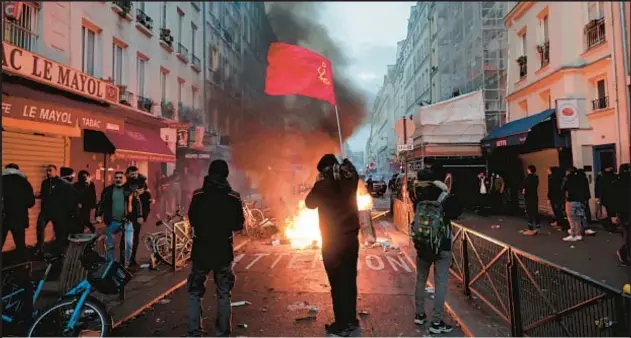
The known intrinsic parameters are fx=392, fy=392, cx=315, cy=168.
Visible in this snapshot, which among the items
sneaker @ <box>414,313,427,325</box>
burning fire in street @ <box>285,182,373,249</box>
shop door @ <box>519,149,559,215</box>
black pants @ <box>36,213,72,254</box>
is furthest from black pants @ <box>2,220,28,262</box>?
shop door @ <box>519,149,559,215</box>

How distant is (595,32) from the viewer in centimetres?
221

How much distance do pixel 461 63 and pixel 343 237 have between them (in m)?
1.91

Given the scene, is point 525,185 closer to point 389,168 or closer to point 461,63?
point 461,63

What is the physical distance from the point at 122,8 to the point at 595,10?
2721mm

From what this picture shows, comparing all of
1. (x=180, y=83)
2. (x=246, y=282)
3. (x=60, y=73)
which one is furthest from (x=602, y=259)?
(x=60, y=73)

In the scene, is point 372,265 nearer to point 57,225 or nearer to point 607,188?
point 607,188

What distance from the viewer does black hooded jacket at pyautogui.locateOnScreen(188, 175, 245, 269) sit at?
305 centimetres

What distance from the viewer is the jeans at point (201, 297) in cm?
305

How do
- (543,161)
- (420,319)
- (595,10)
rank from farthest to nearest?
(420,319) < (543,161) < (595,10)

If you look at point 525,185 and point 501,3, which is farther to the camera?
point 525,185

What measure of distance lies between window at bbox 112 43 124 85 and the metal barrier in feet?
11.6

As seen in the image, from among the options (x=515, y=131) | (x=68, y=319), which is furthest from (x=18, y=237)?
(x=515, y=131)

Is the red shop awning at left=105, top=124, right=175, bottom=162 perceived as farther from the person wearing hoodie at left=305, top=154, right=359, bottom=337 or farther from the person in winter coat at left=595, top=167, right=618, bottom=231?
the person in winter coat at left=595, top=167, right=618, bottom=231

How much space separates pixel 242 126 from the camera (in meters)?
4.50
